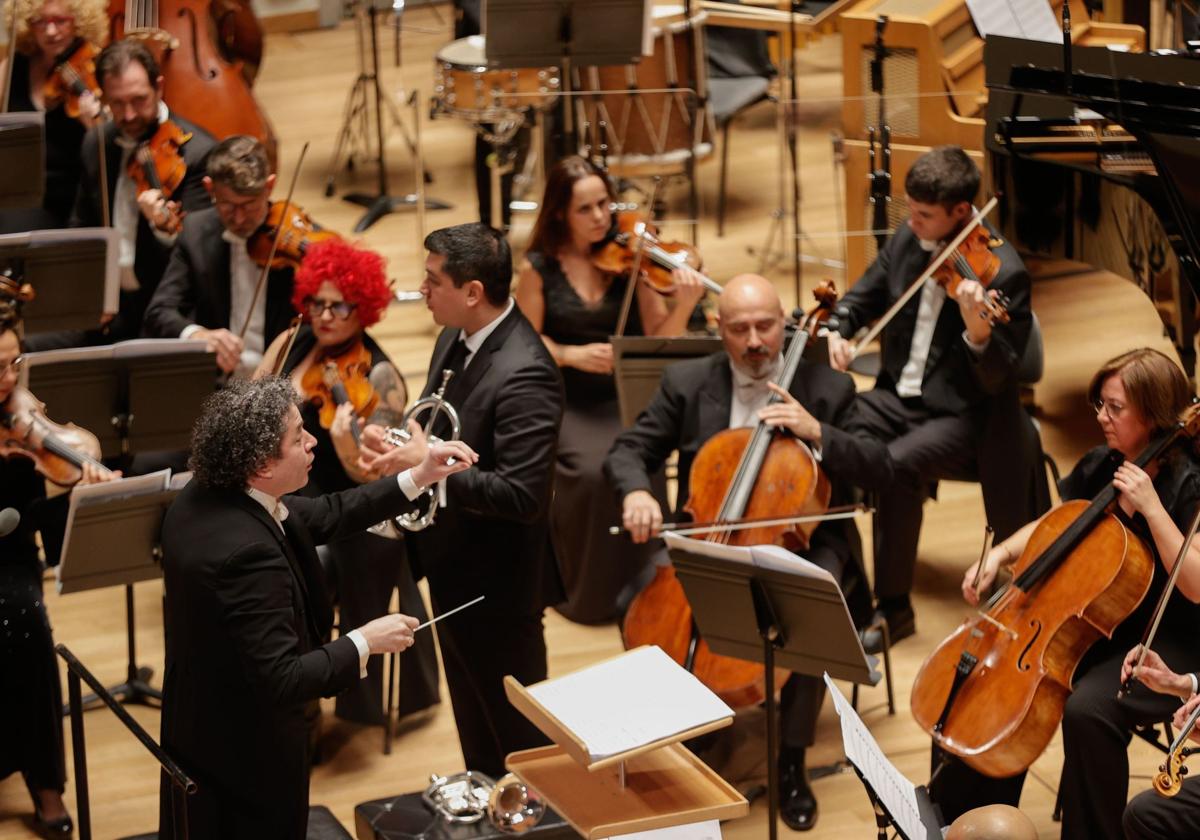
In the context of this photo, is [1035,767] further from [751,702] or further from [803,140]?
[803,140]

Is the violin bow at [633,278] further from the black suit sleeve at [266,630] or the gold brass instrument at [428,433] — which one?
the black suit sleeve at [266,630]

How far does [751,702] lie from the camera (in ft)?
12.8

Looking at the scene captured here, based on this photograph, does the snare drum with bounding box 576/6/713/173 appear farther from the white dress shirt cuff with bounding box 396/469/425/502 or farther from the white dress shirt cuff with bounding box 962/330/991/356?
the white dress shirt cuff with bounding box 396/469/425/502

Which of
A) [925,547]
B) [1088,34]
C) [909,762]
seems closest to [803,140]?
[1088,34]

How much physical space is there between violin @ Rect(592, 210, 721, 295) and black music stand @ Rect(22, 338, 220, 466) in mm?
1201

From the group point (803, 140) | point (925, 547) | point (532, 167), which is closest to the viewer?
point (925, 547)

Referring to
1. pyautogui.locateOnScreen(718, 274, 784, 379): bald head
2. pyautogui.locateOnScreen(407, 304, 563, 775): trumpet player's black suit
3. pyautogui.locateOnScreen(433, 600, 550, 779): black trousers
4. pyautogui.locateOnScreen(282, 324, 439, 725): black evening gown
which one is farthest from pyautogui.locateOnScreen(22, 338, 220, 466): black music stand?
pyautogui.locateOnScreen(718, 274, 784, 379): bald head

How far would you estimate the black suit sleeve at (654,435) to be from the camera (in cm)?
425

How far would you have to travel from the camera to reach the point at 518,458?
12.1 feet

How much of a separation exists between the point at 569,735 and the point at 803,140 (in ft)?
19.8

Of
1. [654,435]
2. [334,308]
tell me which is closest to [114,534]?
[334,308]

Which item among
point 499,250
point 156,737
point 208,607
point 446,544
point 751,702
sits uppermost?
point 499,250

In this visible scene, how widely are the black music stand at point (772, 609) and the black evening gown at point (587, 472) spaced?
1327 millimetres

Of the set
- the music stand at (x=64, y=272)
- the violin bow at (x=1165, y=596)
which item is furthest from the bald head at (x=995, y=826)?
the music stand at (x=64, y=272)
